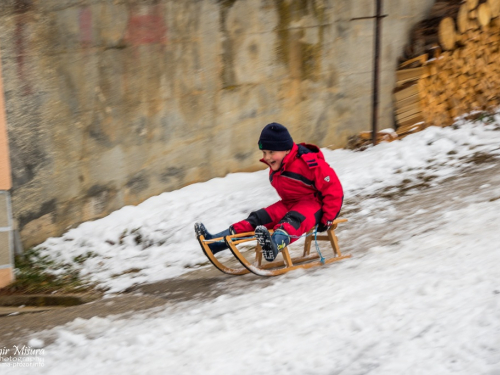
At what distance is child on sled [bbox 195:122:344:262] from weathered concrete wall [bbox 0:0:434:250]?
1975 mm

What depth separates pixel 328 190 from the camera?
4738mm

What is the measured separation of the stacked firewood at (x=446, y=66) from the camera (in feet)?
26.9

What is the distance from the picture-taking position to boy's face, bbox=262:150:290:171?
A: 4.77 meters

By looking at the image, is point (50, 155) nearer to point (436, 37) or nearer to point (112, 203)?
point (112, 203)

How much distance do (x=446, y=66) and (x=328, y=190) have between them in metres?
4.39

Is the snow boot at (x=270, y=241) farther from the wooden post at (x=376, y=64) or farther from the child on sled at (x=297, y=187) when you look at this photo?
the wooden post at (x=376, y=64)

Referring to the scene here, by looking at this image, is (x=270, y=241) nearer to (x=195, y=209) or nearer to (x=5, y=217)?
(x=195, y=209)

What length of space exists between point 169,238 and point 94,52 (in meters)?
1.87

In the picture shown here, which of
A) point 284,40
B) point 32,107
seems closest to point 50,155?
point 32,107

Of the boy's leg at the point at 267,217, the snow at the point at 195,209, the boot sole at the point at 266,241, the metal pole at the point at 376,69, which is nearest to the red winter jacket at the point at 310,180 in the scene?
the boy's leg at the point at 267,217

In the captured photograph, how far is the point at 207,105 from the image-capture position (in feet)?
22.9

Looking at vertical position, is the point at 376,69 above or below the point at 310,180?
above

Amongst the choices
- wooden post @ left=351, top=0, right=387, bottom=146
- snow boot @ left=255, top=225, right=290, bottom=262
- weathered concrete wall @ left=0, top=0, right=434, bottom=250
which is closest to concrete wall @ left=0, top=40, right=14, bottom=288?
weathered concrete wall @ left=0, top=0, right=434, bottom=250

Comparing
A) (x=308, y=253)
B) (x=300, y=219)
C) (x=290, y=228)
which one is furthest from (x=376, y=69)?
(x=290, y=228)
